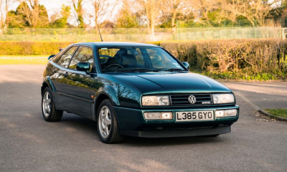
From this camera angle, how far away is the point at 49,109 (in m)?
8.55

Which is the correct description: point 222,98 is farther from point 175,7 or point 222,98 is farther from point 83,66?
point 175,7

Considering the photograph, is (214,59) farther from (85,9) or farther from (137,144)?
(85,9)

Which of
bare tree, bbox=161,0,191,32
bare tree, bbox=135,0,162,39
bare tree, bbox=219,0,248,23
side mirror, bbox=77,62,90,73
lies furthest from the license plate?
bare tree, bbox=161,0,191,32

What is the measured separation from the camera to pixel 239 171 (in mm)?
4875

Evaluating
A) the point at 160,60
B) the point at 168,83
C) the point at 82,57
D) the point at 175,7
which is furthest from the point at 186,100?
the point at 175,7

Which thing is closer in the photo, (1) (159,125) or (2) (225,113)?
(1) (159,125)

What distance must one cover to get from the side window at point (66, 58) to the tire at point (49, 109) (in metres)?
0.60

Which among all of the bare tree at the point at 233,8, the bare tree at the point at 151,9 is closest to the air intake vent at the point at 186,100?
the bare tree at the point at 151,9

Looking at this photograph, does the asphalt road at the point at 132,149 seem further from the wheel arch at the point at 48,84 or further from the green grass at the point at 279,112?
the wheel arch at the point at 48,84

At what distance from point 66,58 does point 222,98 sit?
3355 millimetres

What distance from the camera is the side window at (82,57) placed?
7505 mm

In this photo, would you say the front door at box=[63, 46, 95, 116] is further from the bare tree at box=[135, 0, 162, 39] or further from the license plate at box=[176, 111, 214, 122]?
the bare tree at box=[135, 0, 162, 39]

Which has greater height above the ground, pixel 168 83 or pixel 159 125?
pixel 168 83

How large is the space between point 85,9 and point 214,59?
147ft
